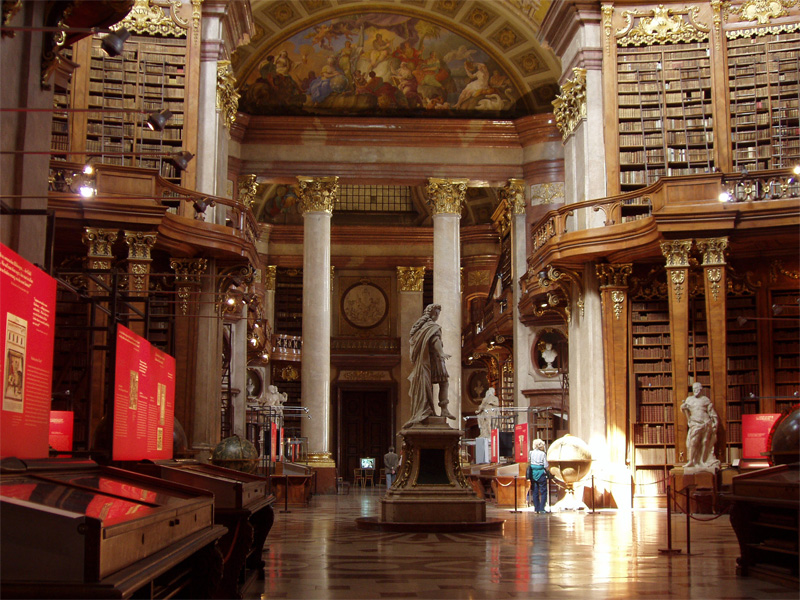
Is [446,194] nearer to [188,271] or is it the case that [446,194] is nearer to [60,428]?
[188,271]

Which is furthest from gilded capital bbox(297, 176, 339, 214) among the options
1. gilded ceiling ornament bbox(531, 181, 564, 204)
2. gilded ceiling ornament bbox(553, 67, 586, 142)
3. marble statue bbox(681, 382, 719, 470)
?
marble statue bbox(681, 382, 719, 470)

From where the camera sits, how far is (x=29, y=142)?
597 cm

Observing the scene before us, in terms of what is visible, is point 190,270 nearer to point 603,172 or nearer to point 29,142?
point 603,172

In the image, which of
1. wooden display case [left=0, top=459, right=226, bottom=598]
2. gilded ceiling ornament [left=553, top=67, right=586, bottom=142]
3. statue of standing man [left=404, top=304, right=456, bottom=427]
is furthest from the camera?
gilded ceiling ornament [left=553, top=67, right=586, bottom=142]

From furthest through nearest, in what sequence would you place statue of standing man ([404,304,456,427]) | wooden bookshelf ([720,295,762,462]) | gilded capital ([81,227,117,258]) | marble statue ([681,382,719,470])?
1. wooden bookshelf ([720,295,762,462])
2. marble statue ([681,382,719,470])
3. gilded capital ([81,227,117,258])
4. statue of standing man ([404,304,456,427])

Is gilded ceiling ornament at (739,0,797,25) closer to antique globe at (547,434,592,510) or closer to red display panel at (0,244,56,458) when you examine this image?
antique globe at (547,434,592,510)

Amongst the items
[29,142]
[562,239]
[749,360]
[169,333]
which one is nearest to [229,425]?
[169,333]

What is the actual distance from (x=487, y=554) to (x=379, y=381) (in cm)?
Answer: 2152

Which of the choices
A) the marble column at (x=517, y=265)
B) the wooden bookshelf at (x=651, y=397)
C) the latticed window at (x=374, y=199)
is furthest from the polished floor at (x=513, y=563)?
the latticed window at (x=374, y=199)

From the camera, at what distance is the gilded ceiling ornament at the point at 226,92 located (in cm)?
1705

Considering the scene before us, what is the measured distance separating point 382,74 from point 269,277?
8.23m

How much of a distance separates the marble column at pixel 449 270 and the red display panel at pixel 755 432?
336 inches

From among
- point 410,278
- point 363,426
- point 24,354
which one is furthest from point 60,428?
point 363,426

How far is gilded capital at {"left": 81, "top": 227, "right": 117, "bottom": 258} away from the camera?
13.2 metres
